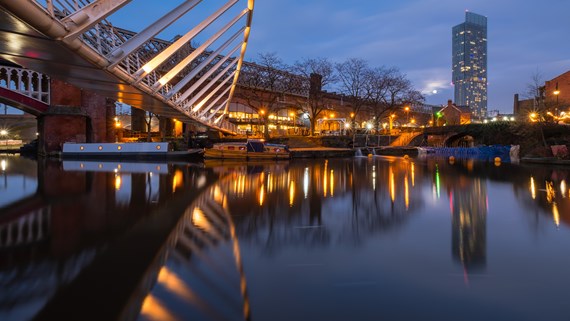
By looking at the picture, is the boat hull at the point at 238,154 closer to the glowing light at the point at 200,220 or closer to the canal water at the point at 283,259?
the canal water at the point at 283,259

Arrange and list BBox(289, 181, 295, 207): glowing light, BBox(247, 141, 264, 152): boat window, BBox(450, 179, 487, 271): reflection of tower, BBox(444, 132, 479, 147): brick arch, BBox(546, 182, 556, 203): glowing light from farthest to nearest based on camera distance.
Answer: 1. BBox(444, 132, 479, 147): brick arch
2. BBox(247, 141, 264, 152): boat window
3. BBox(546, 182, 556, 203): glowing light
4. BBox(289, 181, 295, 207): glowing light
5. BBox(450, 179, 487, 271): reflection of tower

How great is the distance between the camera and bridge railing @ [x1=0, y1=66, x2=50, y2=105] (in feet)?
123

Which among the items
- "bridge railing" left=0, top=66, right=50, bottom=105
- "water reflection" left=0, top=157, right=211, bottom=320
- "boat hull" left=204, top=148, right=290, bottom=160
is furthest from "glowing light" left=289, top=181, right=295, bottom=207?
"bridge railing" left=0, top=66, right=50, bottom=105

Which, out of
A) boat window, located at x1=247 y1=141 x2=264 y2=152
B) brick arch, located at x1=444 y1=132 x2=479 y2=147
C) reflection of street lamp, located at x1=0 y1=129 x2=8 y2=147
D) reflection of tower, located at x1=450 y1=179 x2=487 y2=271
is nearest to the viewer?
reflection of tower, located at x1=450 y1=179 x2=487 y2=271

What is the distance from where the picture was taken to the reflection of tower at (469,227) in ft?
19.2

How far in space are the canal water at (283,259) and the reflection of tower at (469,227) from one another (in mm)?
36

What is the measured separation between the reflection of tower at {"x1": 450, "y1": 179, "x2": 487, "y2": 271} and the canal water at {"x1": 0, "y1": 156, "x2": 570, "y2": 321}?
36 mm

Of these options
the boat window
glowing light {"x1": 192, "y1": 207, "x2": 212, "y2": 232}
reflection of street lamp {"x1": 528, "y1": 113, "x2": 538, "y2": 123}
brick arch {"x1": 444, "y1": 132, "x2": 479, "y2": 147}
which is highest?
reflection of street lamp {"x1": 528, "y1": 113, "x2": 538, "y2": 123}

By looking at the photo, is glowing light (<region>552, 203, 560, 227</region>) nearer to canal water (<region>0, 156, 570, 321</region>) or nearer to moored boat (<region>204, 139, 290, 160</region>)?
canal water (<region>0, 156, 570, 321</region>)

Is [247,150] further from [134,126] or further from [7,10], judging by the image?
[134,126]

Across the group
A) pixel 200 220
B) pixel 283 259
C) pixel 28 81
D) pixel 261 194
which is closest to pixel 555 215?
pixel 283 259

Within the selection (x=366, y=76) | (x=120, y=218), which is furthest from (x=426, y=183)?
(x=366, y=76)

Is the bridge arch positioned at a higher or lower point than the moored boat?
higher

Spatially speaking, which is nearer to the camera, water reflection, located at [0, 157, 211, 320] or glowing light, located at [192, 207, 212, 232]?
water reflection, located at [0, 157, 211, 320]
